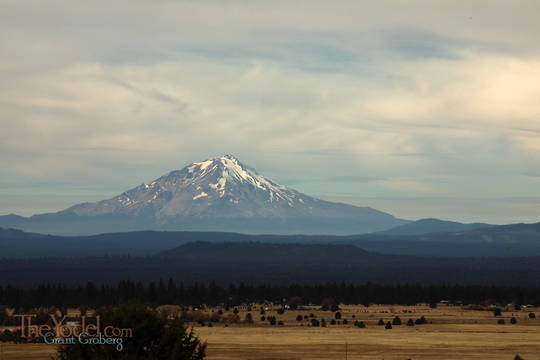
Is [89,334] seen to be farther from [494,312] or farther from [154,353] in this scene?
[494,312]

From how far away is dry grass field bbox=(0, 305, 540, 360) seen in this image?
94.8 metres

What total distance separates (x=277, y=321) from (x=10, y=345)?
51.8 meters

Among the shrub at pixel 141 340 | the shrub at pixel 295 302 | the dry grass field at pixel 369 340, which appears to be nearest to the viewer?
the shrub at pixel 141 340

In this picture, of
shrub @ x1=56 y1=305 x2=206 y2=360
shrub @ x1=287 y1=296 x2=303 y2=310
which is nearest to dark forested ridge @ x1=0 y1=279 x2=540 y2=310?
shrub @ x1=287 y1=296 x2=303 y2=310

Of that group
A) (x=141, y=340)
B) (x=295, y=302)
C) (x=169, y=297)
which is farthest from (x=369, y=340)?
(x=169, y=297)

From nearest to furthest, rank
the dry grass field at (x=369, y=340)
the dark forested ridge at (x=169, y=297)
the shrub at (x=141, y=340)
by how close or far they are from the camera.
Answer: the shrub at (x=141, y=340)
the dry grass field at (x=369, y=340)
the dark forested ridge at (x=169, y=297)

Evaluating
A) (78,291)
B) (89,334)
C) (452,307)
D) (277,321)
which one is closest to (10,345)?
(89,334)

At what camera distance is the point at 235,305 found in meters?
183

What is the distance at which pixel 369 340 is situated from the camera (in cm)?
11025

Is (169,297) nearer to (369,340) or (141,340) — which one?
(369,340)

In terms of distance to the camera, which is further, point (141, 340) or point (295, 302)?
point (295, 302)

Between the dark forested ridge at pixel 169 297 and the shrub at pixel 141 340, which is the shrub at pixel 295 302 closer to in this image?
the dark forested ridge at pixel 169 297

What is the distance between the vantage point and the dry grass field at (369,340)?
311 ft

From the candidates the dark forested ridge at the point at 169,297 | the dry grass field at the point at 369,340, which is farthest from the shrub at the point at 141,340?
the dark forested ridge at the point at 169,297
